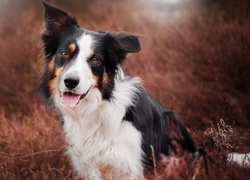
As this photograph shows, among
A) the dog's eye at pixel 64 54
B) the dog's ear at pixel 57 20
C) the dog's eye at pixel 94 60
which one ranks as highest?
the dog's ear at pixel 57 20

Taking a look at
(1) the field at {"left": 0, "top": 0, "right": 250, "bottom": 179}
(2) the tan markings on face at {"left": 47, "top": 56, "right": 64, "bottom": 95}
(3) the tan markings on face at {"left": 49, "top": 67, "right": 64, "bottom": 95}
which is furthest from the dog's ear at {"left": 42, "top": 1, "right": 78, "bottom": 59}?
(1) the field at {"left": 0, "top": 0, "right": 250, "bottom": 179}

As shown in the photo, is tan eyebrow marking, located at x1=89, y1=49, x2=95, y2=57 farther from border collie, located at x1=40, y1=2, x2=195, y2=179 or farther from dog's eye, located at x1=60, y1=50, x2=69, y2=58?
dog's eye, located at x1=60, y1=50, x2=69, y2=58

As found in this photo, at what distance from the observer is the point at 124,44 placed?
12.1 ft

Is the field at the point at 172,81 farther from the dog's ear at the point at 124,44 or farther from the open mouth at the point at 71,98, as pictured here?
the dog's ear at the point at 124,44

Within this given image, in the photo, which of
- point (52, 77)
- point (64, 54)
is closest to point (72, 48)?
point (64, 54)

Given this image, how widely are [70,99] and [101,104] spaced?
0.29m

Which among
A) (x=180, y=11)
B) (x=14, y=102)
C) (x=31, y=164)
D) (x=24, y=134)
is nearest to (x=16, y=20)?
(x=14, y=102)

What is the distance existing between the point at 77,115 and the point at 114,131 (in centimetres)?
36

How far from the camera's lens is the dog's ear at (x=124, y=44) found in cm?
365

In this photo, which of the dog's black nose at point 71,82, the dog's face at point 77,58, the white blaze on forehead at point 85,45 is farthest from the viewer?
the white blaze on forehead at point 85,45

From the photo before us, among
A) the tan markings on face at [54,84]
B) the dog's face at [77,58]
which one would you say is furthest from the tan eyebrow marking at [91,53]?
the tan markings on face at [54,84]

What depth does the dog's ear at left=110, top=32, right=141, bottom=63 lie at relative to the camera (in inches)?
144

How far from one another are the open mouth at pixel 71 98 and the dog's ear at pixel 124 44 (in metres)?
0.49

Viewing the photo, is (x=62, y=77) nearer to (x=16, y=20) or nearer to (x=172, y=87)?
(x=172, y=87)
